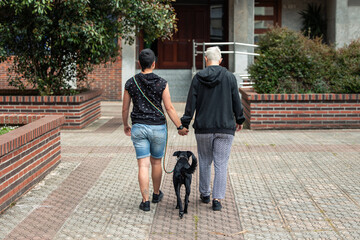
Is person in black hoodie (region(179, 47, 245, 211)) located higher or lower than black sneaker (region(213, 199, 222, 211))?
higher

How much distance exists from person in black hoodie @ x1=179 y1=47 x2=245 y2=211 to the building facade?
12.5 metres

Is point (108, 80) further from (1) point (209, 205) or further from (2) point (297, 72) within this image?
(1) point (209, 205)

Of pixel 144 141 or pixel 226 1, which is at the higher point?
pixel 226 1

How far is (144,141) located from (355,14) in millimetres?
15670

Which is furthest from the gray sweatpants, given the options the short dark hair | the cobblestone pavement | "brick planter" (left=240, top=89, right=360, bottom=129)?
"brick planter" (left=240, top=89, right=360, bottom=129)

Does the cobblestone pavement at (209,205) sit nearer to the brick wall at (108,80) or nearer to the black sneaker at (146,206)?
the black sneaker at (146,206)

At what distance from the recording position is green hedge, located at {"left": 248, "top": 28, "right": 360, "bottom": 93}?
1286 cm

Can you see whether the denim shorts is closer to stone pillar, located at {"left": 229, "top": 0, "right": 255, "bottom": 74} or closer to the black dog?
the black dog

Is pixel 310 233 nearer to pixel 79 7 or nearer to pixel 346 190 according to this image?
pixel 346 190

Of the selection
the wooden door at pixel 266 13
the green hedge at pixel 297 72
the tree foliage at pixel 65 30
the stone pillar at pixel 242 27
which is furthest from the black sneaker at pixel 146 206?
the wooden door at pixel 266 13

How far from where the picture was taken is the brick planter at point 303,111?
40.9ft

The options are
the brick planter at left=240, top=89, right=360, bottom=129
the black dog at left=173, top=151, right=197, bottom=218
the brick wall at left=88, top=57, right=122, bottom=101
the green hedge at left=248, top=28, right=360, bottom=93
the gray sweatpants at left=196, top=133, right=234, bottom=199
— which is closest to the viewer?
the black dog at left=173, top=151, right=197, bottom=218

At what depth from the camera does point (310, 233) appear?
18.5 feet

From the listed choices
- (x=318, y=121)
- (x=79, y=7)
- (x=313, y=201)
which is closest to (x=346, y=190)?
(x=313, y=201)
